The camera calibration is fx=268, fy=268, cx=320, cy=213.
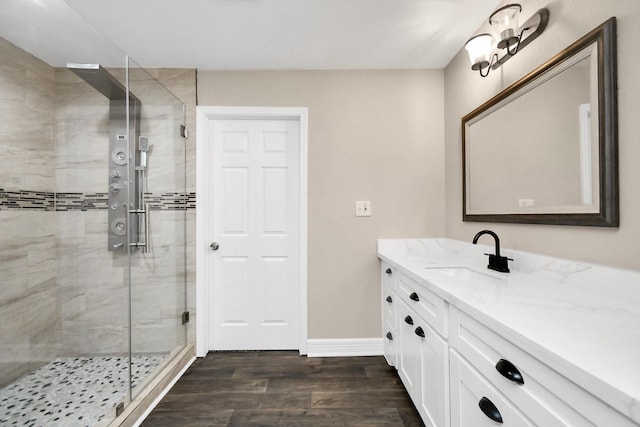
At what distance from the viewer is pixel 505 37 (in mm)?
1422

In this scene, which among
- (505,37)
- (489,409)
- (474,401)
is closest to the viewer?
(489,409)

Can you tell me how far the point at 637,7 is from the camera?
2.99 ft

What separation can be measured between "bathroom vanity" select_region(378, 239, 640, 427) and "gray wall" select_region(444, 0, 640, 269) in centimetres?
7

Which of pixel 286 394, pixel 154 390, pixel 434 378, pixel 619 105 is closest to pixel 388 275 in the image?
pixel 434 378

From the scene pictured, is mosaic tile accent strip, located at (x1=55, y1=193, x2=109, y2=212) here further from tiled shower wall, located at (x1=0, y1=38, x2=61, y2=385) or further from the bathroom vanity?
the bathroom vanity

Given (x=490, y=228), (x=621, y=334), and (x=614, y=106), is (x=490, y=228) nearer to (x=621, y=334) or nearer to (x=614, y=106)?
(x=614, y=106)

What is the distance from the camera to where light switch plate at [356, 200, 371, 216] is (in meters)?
2.19

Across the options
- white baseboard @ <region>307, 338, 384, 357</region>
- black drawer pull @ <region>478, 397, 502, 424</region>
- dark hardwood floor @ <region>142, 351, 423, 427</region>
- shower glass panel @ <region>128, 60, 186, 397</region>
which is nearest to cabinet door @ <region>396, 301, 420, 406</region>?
dark hardwood floor @ <region>142, 351, 423, 427</region>

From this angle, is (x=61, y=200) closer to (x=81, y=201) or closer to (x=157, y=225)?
(x=81, y=201)

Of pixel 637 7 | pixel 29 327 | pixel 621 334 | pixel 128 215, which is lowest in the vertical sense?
pixel 29 327

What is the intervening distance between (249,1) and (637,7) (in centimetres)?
167

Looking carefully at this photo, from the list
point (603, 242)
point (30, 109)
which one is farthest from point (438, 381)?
point (30, 109)

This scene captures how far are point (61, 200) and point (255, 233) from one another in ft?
4.00

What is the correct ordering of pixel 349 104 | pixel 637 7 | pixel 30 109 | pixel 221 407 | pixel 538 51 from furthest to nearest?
pixel 349 104
pixel 221 407
pixel 30 109
pixel 538 51
pixel 637 7
